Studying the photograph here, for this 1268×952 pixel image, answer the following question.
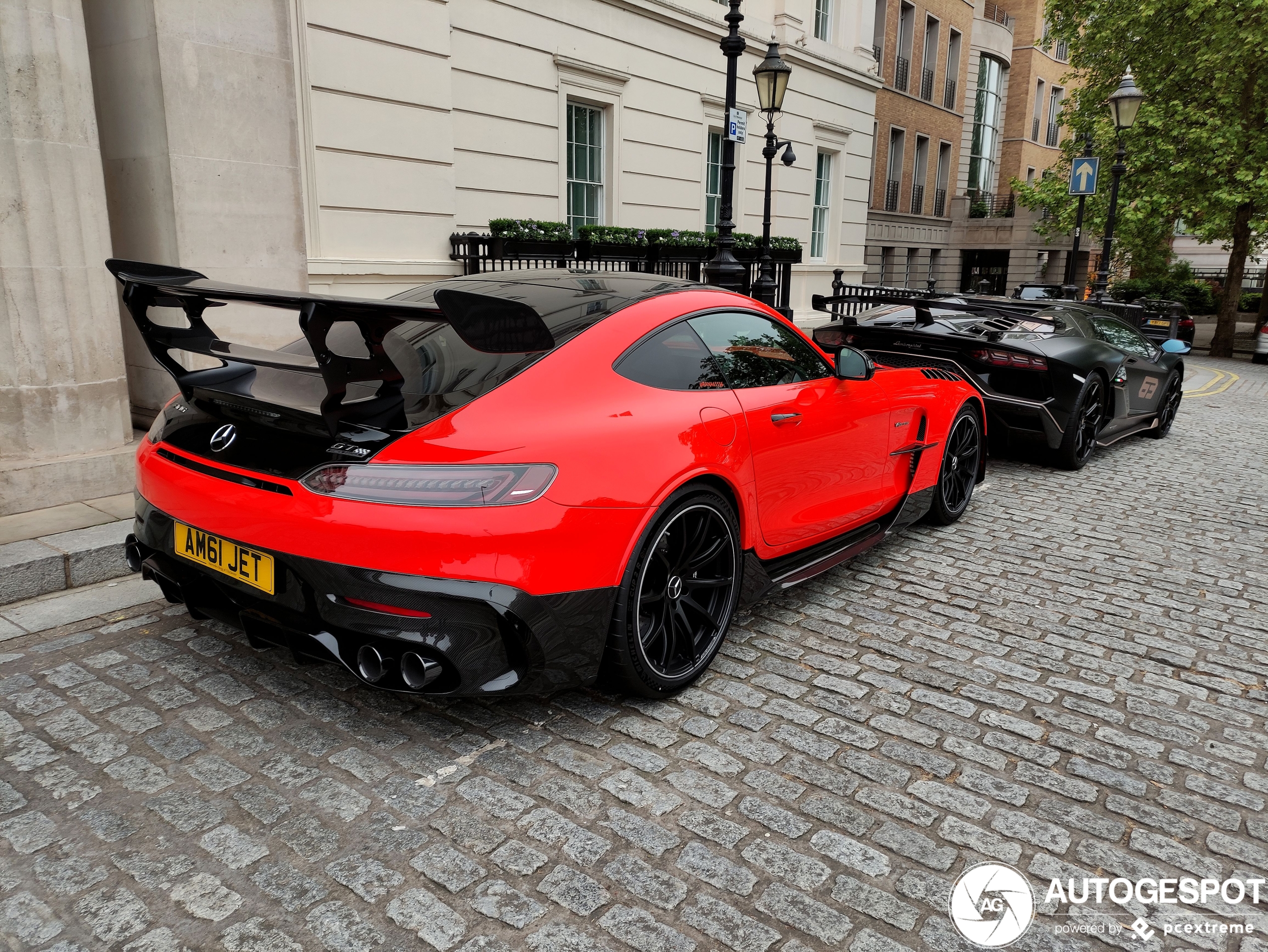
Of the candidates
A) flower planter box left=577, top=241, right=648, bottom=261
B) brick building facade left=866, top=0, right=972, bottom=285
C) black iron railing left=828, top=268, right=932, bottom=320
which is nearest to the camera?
flower planter box left=577, top=241, right=648, bottom=261

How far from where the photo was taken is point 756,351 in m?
4.00

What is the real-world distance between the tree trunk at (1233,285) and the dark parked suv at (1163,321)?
835 millimetres

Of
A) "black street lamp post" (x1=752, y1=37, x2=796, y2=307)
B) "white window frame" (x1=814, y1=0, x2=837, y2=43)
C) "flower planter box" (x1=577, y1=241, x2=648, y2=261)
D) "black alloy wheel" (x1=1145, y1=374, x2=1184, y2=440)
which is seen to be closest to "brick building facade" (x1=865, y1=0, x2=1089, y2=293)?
"white window frame" (x1=814, y1=0, x2=837, y2=43)

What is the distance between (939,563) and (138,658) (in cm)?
415

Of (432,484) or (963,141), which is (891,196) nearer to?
(963,141)

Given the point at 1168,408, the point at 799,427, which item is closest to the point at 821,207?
the point at 1168,408

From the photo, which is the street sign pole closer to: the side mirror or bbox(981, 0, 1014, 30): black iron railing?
the side mirror

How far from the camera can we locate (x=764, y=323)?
416 cm

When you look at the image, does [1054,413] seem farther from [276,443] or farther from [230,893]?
[230,893]

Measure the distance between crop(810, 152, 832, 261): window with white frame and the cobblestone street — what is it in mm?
16722

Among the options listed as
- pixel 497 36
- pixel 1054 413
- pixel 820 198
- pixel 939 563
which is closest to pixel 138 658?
pixel 939 563

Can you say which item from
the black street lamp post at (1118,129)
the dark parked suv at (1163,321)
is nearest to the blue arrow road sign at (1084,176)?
the black street lamp post at (1118,129)

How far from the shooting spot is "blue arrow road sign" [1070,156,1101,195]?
593 inches

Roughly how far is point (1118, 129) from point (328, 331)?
17.0 metres
